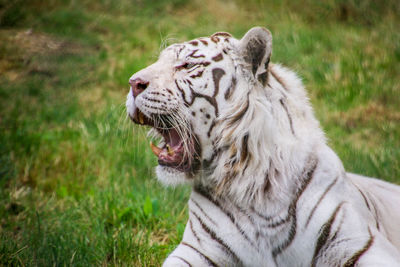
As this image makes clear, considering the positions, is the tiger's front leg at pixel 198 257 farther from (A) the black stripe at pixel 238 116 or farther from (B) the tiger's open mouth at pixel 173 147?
(A) the black stripe at pixel 238 116

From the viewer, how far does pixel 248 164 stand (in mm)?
2244

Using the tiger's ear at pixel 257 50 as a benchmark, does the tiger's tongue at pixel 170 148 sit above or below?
below

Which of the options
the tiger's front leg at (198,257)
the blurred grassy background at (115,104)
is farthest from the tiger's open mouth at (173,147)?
the tiger's front leg at (198,257)

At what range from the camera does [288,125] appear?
7.45ft

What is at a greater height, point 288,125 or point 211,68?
point 211,68

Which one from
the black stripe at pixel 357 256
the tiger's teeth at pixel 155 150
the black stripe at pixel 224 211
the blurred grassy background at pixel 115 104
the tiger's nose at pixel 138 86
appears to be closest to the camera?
the black stripe at pixel 357 256

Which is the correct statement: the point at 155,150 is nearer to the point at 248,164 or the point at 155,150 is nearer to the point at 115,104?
the point at 248,164

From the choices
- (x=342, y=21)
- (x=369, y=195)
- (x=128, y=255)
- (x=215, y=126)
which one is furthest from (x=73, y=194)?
(x=342, y=21)

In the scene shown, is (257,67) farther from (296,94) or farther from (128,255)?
(128,255)

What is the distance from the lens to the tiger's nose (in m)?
2.31

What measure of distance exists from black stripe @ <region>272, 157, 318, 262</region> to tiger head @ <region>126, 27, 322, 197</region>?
0.22 meters

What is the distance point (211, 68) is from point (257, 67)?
0.22 m

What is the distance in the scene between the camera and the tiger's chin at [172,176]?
2344mm

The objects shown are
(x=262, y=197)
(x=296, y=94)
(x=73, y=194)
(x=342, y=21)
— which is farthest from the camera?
(x=342, y=21)
